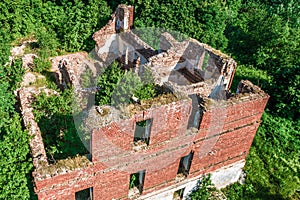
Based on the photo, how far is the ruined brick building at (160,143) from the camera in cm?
869

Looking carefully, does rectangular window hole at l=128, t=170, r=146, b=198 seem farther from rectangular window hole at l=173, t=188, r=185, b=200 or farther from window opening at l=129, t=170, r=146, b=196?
rectangular window hole at l=173, t=188, r=185, b=200

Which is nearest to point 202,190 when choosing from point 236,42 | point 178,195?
point 178,195

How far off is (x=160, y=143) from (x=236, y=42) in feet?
49.8

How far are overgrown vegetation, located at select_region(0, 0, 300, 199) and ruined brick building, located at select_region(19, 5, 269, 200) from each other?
5.01 feet

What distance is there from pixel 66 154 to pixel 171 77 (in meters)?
7.04

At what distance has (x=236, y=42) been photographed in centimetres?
2275

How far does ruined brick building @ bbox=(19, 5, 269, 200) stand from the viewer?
8.69m

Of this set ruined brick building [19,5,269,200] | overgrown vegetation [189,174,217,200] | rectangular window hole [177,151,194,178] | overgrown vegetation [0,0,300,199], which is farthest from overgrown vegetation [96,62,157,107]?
overgrown vegetation [189,174,217,200]

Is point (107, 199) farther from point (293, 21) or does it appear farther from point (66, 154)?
point (293, 21)

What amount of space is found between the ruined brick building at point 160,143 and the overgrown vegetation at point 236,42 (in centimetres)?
153

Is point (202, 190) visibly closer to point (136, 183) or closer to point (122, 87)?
point (136, 183)

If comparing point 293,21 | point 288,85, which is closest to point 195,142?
point 288,85

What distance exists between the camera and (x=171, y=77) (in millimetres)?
16188

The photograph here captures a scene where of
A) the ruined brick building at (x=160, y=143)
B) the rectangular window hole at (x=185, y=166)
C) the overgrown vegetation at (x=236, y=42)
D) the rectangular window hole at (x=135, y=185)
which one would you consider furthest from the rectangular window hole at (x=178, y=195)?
the overgrown vegetation at (x=236, y=42)
